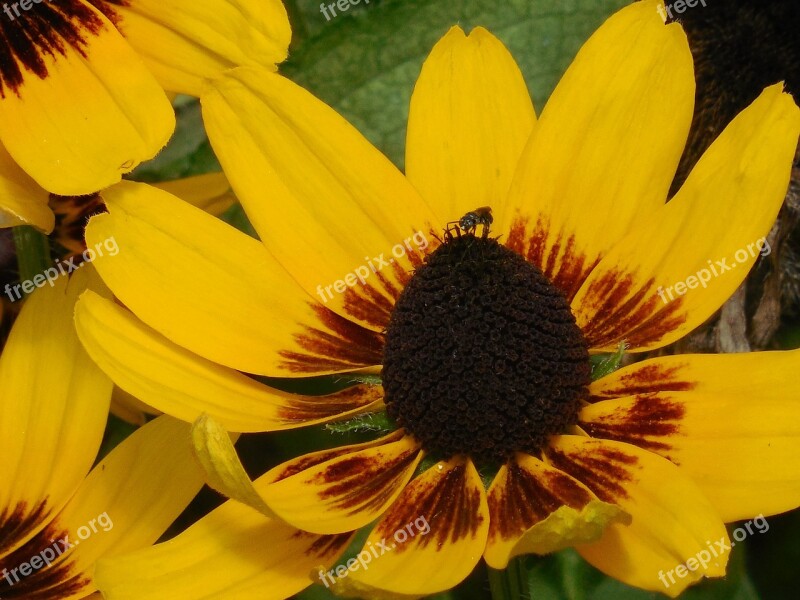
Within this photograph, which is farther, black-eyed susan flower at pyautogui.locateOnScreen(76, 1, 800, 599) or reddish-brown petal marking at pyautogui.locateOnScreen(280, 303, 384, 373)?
reddish-brown petal marking at pyautogui.locateOnScreen(280, 303, 384, 373)

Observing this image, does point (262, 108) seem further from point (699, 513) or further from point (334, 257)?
point (699, 513)

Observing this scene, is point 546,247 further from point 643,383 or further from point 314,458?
point 314,458

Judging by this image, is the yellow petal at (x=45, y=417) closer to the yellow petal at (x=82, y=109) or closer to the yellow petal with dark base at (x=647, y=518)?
the yellow petal at (x=82, y=109)

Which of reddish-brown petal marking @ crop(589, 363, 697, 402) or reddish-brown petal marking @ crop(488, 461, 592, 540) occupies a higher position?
reddish-brown petal marking @ crop(589, 363, 697, 402)

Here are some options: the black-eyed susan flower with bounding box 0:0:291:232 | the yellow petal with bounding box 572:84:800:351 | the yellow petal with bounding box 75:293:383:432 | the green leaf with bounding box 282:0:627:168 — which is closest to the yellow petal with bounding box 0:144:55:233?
the black-eyed susan flower with bounding box 0:0:291:232

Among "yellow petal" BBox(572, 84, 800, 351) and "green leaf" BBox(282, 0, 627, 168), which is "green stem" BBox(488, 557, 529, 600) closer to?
"yellow petal" BBox(572, 84, 800, 351)

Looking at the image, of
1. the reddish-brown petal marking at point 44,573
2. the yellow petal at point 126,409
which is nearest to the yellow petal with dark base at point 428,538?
the reddish-brown petal marking at point 44,573

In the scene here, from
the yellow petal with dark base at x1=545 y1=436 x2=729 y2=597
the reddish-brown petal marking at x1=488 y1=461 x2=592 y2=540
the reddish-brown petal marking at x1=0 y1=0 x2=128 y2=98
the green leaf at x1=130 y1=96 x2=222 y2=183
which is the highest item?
the reddish-brown petal marking at x1=0 y1=0 x2=128 y2=98
